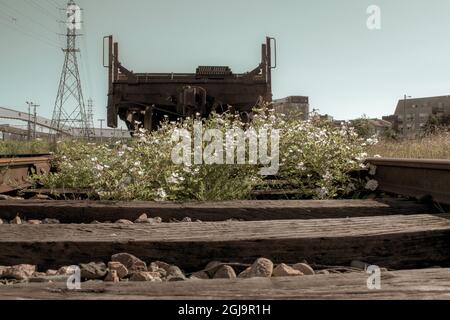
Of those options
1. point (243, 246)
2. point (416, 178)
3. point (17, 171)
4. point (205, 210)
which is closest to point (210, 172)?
point (205, 210)

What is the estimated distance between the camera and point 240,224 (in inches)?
91.5

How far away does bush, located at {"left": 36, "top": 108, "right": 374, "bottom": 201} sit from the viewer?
12.7 feet

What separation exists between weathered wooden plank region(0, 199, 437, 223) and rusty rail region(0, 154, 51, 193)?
4.17ft

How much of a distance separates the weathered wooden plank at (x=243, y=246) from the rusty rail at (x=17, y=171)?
2271 mm

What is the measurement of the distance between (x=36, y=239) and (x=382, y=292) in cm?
148

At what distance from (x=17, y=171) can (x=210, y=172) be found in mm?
1979

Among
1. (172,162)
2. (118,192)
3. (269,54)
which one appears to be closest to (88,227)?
(118,192)

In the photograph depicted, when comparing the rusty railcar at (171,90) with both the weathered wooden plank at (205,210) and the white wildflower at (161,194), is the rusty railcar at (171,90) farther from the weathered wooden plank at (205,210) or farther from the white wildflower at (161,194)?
the weathered wooden plank at (205,210)

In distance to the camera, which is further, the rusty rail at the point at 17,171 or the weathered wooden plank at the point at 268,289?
the rusty rail at the point at 17,171

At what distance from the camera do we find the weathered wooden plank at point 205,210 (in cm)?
293

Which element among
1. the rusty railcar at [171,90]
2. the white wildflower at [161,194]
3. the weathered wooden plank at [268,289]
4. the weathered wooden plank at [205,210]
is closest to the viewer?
the weathered wooden plank at [268,289]

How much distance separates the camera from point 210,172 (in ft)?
13.4

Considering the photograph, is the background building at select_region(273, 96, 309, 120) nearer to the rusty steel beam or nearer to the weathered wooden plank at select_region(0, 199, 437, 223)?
the rusty steel beam

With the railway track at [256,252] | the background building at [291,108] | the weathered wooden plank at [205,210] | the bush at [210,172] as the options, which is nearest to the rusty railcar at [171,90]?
the background building at [291,108]
